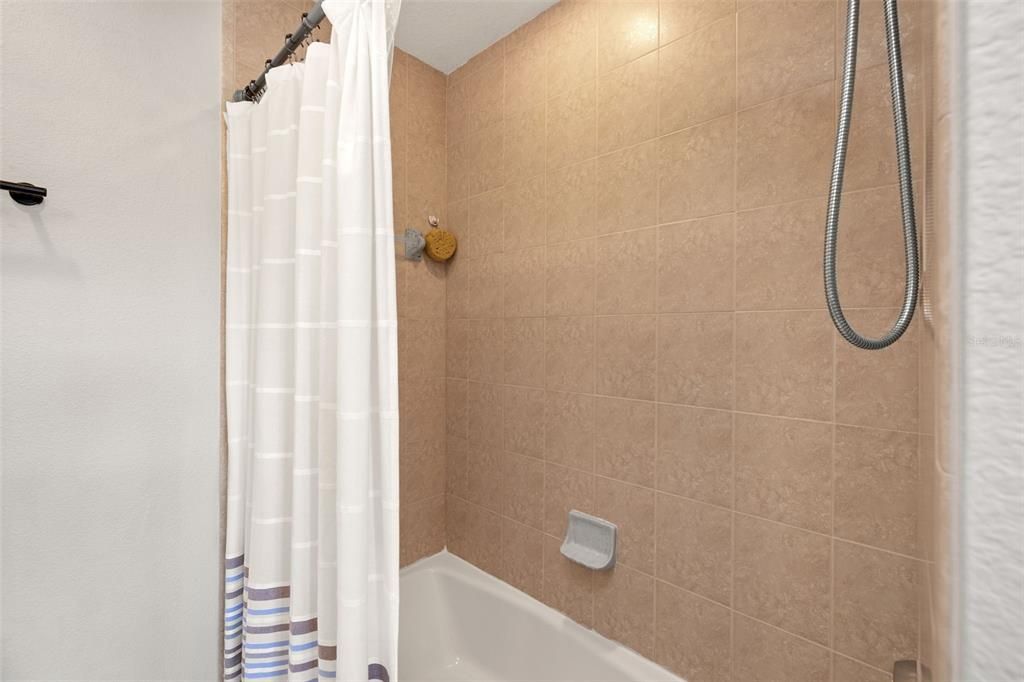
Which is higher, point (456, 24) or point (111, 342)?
point (456, 24)

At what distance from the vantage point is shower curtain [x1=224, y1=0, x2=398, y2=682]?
2.41 feet

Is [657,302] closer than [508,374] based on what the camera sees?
Yes

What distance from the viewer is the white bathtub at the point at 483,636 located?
4.45 feet

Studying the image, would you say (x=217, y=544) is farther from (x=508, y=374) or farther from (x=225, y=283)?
(x=508, y=374)

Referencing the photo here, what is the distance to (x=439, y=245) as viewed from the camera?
5.80 ft

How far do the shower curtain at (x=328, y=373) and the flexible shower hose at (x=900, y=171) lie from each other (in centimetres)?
71

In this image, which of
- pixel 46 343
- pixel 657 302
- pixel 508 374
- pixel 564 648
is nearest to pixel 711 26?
pixel 657 302

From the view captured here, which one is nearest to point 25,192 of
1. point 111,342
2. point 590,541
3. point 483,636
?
point 111,342

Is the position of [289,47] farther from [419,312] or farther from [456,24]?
[419,312]

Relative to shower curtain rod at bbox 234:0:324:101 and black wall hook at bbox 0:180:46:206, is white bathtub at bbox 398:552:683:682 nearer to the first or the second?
black wall hook at bbox 0:180:46:206

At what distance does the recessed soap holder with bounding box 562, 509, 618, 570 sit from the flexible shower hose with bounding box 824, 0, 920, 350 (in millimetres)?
928

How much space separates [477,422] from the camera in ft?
5.69

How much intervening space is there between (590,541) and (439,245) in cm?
122

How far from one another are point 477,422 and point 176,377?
981 millimetres
